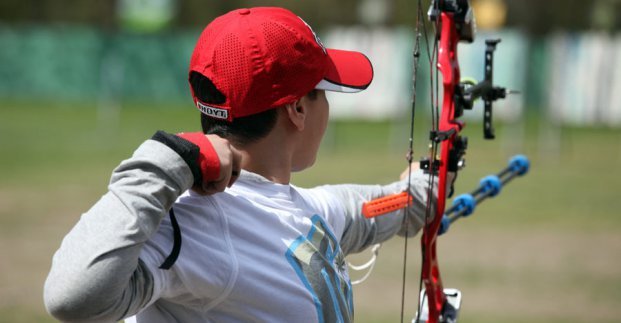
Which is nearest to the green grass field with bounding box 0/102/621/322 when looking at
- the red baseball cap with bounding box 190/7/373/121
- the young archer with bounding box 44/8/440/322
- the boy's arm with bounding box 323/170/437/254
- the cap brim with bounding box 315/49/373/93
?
the boy's arm with bounding box 323/170/437/254

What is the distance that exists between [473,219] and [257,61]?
831cm

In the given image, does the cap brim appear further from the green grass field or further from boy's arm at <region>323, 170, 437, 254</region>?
the green grass field

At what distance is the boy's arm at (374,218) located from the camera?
2.64 m

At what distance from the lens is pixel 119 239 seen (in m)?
1.74

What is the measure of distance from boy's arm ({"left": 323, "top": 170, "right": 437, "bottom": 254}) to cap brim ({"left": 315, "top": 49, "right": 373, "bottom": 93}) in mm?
387

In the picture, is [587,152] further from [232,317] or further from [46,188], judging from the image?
[232,317]

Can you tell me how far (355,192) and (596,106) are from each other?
17457 millimetres

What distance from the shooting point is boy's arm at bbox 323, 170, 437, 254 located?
2.64 metres

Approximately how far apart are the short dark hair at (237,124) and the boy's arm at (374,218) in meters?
0.48

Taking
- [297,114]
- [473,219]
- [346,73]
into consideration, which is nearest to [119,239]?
[297,114]

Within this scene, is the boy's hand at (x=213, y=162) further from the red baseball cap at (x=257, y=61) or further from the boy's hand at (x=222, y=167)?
the red baseball cap at (x=257, y=61)

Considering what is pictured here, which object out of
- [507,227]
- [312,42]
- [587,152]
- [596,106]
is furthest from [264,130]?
[596,106]

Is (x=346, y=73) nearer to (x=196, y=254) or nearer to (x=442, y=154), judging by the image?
(x=442, y=154)

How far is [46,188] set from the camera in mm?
11797
